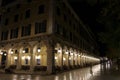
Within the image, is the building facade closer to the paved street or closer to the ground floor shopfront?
the ground floor shopfront

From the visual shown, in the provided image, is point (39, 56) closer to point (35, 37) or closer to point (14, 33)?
point (35, 37)

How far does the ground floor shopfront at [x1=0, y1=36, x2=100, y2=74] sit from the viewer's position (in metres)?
25.6

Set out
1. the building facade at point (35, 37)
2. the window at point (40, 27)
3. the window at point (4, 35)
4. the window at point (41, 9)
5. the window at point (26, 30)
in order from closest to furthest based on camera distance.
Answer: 1. the building facade at point (35, 37)
2. the window at point (40, 27)
3. the window at point (41, 9)
4. the window at point (26, 30)
5. the window at point (4, 35)

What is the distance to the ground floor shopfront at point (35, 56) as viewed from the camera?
25594mm

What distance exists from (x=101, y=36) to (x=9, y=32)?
2506cm

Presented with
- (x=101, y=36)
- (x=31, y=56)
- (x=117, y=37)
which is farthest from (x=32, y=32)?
(x=117, y=37)

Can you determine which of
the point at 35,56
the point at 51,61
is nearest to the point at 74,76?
the point at 51,61

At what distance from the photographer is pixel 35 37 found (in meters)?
27.8

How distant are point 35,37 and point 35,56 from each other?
335cm

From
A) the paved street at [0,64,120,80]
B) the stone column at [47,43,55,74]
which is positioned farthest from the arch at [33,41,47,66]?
the paved street at [0,64,120,80]

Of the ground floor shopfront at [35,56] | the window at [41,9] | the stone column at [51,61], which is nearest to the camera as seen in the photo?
the stone column at [51,61]

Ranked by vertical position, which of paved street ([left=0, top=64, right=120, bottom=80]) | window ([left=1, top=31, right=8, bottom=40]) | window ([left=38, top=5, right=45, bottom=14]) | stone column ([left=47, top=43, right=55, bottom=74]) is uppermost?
window ([left=38, top=5, right=45, bottom=14])

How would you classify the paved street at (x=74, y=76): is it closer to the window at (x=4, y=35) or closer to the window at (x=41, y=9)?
the window at (x=41, y=9)

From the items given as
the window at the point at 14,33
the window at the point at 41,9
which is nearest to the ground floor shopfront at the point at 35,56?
the window at the point at 14,33
